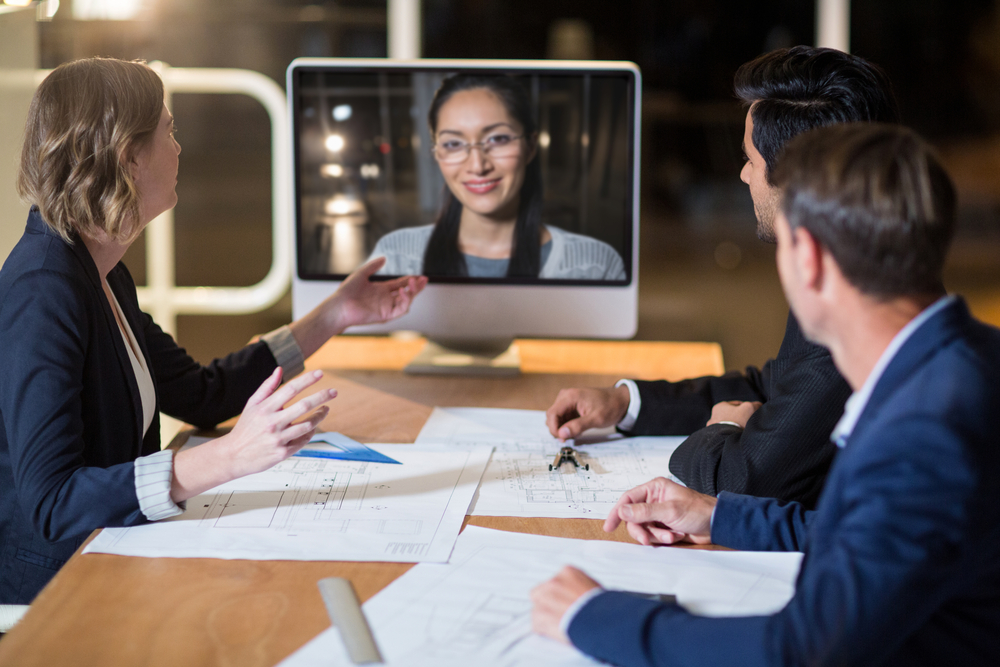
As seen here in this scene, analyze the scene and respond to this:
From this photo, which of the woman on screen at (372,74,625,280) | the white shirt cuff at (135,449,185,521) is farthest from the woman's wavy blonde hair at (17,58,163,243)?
the woman on screen at (372,74,625,280)

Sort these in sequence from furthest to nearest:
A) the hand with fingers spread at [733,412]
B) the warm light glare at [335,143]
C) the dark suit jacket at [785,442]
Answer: the warm light glare at [335,143] → the hand with fingers spread at [733,412] → the dark suit jacket at [785,442]

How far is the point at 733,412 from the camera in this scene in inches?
50.5

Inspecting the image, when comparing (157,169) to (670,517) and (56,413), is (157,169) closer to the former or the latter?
(56,413)

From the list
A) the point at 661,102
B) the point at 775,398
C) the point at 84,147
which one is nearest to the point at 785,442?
the point at 775,398

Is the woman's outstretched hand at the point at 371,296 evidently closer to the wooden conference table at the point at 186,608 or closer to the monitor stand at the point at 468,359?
the monitor stand at the point at 468,359

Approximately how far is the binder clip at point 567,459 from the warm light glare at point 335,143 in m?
0.82

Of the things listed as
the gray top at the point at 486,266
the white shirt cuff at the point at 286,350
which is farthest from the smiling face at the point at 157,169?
the gray top at the point at 486,266

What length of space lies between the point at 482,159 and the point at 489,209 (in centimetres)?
10

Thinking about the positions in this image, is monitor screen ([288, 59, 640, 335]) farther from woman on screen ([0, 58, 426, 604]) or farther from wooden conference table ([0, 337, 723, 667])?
wooden conference table ([0, 337, 723, 667])

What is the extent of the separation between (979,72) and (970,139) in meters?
0.31

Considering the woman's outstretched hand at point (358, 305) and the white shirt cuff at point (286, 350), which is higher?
the woman's outstretched hand at point (358, 305)

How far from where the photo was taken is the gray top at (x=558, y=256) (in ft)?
5.52

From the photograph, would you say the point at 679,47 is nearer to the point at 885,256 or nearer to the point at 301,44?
the point at 301,44

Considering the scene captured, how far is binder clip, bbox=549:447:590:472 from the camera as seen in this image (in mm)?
1205
